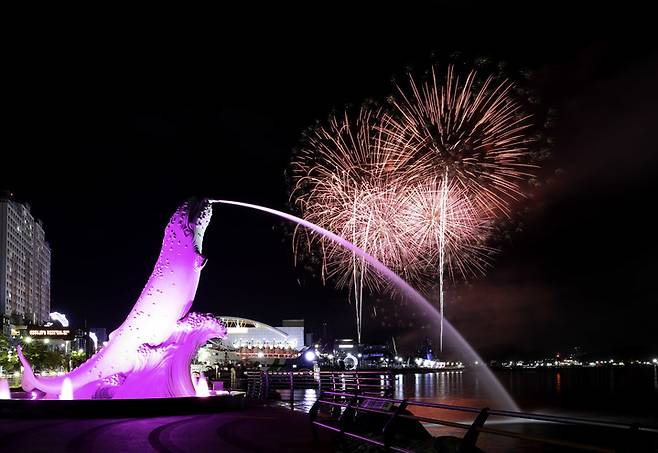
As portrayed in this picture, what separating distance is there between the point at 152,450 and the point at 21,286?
457ft

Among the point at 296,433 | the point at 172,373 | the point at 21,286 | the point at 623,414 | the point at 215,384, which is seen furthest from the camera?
the point at 21,286

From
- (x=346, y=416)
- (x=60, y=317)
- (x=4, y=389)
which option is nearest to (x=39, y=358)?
(x=60, y=317)

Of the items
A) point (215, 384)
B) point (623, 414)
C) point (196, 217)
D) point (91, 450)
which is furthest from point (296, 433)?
point (623, 414)

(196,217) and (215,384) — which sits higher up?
(196,217)

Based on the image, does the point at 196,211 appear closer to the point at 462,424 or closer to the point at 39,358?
the point at 462,424

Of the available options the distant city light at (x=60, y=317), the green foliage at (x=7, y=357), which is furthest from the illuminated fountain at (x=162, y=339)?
the distant city light at (x=60, y=317)

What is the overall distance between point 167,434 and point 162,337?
7275mm

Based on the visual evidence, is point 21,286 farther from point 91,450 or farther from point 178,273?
point 91,450

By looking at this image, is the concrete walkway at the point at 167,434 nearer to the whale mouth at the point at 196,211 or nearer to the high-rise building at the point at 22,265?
the whale mouth at the point at 196,211

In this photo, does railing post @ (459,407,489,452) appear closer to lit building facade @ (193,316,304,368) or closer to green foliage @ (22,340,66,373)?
green foliage @ (22,340,66,373)

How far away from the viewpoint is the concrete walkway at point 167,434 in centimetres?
1212

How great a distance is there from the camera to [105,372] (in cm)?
2097

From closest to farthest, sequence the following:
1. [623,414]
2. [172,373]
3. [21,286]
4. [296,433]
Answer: [296,433]
[172,373]
[623,414]
[21,286]

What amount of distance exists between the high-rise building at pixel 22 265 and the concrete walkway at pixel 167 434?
102 meters
